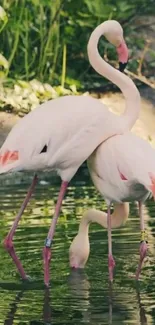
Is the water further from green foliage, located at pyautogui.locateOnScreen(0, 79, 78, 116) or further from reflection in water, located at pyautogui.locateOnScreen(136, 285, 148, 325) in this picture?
green foliage, located at pyautogui.locateOnScreen(0, 79, 78, 116)

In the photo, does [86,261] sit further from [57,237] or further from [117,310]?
[117,310]

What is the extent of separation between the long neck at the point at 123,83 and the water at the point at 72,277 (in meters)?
0.83

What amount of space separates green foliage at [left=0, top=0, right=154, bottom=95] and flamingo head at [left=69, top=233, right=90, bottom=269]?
18.5 feet

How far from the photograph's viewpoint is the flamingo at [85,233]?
598 centimetres

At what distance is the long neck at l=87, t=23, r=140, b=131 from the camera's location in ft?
19.9

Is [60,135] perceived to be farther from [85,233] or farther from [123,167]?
[85,233]

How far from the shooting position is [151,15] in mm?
13016

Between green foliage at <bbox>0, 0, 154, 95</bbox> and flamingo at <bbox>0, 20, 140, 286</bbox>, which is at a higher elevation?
green foliage at <bbox>0, 0, 154, 95</bbox>

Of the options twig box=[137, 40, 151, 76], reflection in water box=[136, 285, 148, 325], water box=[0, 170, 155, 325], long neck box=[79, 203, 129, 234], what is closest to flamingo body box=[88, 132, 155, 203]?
long neck box=[79, 203, 129, 234]

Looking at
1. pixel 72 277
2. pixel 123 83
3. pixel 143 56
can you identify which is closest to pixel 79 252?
pixel 72 277

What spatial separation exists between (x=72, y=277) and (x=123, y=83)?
4.01 ft

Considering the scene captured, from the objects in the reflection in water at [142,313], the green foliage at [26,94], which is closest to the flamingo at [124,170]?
the reflection in water at [142,313]

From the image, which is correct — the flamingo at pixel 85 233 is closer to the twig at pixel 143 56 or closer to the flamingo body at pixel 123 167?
the flamingo body at pixel 123 167

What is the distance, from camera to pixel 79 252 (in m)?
6.01
